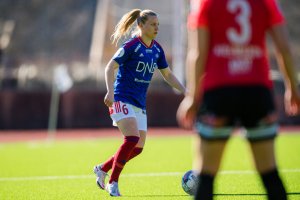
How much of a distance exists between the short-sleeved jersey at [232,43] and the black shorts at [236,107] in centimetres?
5

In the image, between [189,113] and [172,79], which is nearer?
[189,113]

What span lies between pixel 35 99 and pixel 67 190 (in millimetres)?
19837

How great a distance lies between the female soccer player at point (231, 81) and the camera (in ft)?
14.5

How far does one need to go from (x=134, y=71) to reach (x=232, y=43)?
3585 mm

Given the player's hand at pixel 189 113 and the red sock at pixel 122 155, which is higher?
the player's hand at pixel 189 113

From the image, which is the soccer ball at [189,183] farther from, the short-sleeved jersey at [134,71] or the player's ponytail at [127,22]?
the player's ponytail at [127,22]

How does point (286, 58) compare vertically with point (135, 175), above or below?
above

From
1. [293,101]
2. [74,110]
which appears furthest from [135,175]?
[74,110]

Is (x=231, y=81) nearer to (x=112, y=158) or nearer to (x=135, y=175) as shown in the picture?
(x=112, y=158)

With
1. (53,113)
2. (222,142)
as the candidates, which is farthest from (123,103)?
(53,113)

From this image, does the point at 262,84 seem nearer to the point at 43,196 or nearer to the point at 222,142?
the point at 222,142

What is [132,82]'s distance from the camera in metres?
7.94

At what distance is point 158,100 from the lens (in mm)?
27484

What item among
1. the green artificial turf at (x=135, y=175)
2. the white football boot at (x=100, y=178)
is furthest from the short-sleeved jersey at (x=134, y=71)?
the green artificial turf at (x=135, y=175)
